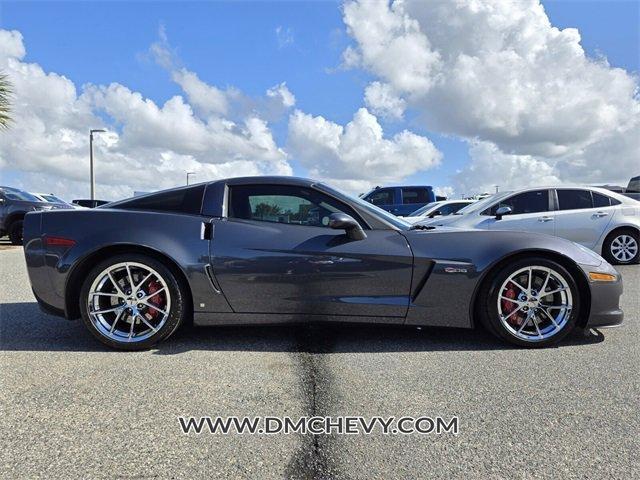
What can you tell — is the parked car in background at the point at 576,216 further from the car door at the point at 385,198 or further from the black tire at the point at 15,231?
the black tire at the point at 15,231

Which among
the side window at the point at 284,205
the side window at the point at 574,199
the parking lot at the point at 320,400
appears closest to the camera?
the parking lot at the point at 320,400

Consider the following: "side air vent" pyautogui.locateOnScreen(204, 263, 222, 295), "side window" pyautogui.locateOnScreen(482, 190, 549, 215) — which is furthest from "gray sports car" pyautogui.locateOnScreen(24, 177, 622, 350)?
"side window" pyautogui.locateOnScreen(482, 190, 549, 215)

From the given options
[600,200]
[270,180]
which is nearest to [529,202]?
[600,200]

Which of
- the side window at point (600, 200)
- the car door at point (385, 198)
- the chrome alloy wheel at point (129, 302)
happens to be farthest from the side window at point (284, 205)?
the car door at point (385, 198)

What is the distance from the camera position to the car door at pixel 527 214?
696 centimetres

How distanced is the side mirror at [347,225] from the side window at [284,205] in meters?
0.11

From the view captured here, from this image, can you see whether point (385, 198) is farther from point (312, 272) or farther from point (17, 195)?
point (312, 272)

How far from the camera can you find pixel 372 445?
1.88 meters

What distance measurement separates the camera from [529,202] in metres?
7.16

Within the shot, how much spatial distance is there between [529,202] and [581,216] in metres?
0.85

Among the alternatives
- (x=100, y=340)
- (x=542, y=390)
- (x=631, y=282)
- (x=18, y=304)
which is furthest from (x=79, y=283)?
(x=631, y=282)

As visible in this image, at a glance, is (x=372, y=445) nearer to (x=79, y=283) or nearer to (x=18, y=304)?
(x=79, y=283)

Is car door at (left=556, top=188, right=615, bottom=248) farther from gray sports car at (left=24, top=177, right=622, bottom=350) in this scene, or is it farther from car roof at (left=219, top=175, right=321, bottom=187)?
car roof at (left=219, top=175, right=321, bottom=187)

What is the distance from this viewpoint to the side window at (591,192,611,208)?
7.19 meters
